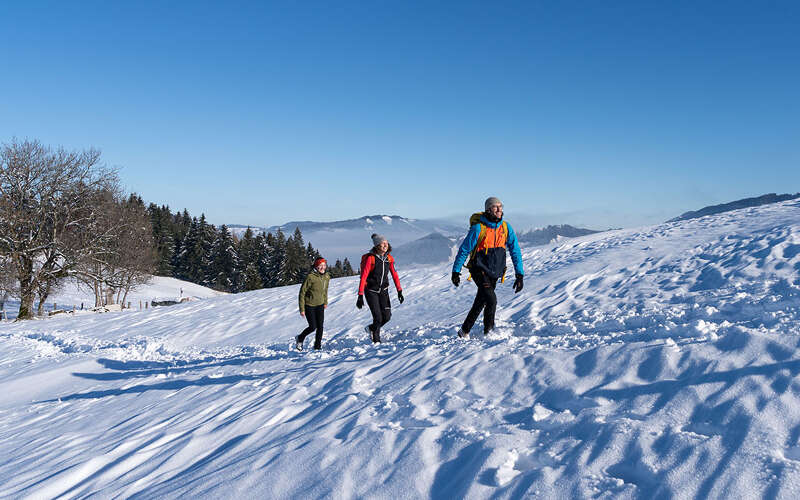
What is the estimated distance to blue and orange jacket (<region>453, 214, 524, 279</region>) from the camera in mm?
6102

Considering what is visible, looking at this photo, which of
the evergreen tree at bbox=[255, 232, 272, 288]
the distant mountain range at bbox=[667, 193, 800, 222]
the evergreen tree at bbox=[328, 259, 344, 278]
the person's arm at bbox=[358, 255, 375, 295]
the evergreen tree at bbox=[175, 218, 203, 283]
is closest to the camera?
the person's arm at bbox=[358, 255, 375, 295]

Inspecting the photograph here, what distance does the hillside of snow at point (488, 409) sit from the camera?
275 centimetres

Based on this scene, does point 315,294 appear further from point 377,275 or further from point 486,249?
point 486,249

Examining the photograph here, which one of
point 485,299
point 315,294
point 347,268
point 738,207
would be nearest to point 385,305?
point 315,294

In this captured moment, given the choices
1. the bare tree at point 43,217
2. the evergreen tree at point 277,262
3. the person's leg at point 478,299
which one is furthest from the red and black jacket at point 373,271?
the evergreen tree at point 277,262

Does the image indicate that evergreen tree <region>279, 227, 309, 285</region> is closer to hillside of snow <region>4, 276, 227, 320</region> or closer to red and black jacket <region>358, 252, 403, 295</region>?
hillside of snow <region>4, 276, 227, 320</region>

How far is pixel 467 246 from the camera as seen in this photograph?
20.2 ft

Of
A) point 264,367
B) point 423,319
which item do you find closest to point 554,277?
point 423,319

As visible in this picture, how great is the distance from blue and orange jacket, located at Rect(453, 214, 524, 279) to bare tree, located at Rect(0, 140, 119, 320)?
27878mm

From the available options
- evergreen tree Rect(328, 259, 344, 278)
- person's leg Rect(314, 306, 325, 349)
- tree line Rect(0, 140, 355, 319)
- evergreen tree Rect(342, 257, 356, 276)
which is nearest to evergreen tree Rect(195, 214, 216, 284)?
evergreen tree Rect(328, 259, 344, 278)

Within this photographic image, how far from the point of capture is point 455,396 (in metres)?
4.25

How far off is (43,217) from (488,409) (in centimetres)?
Answer: 3116

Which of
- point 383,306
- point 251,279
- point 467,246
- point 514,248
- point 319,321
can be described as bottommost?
point 251,279

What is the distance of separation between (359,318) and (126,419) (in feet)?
23.3
